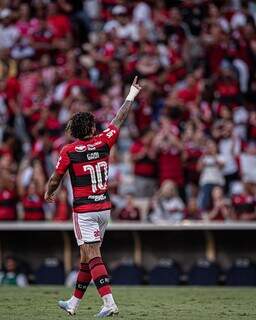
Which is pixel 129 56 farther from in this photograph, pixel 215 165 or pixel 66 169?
pixel 66 169

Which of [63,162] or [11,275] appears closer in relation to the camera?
[63,162]

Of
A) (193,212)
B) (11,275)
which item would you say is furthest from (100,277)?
(11,275)

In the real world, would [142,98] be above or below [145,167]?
above

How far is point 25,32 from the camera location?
22.5 meters

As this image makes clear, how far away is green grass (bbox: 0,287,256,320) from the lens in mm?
10797

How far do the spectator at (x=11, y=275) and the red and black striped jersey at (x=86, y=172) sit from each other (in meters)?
7.56

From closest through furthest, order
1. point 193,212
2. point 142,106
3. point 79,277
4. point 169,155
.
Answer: point 79,277, point 193,212, point 169,155, point 142,106

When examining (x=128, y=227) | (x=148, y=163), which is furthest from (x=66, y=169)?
(x=148, y=163)

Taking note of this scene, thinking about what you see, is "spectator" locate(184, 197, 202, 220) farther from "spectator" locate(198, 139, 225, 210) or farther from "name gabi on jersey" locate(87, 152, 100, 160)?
"name gabi on jersey" locate(87, 152, 100, 160)

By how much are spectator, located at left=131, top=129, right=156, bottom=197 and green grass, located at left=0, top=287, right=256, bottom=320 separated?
3700 millimetres

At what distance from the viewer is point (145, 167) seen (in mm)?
18719

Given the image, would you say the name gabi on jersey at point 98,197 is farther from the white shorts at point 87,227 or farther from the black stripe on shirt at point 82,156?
the black stripe on shirt at point 82,156

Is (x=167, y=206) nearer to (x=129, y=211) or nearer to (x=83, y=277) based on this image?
(x=129, y=211)

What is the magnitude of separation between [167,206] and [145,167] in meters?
1.26
